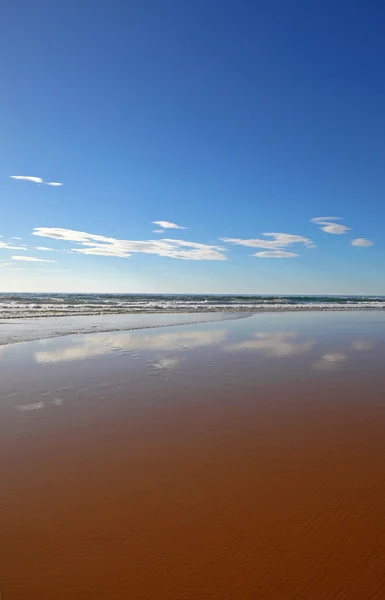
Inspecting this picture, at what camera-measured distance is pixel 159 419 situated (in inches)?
300

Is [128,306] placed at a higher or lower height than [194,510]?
higher

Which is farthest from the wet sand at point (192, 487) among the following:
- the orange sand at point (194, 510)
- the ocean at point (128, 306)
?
the ocean at point (128, 306)

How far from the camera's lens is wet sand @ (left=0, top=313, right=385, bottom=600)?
3562mm

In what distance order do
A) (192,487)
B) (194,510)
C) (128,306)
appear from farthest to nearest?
1. (128,306)
2. (192,487)
3. (194,510)

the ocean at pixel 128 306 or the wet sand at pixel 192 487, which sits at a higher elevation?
the ocean at pixel 128 306

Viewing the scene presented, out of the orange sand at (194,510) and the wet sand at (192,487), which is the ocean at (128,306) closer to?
the wet sand at (192,487)

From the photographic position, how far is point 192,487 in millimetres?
5059

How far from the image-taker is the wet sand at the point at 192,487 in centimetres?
356

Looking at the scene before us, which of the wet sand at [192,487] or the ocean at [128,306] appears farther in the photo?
the ocean at [128,306]

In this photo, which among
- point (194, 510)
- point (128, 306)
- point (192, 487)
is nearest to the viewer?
point (194, 510)

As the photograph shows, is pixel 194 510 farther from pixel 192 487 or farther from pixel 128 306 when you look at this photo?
pixel 128 306

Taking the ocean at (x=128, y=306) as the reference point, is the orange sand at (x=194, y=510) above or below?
below

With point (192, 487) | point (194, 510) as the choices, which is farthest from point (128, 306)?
point (194, 510)

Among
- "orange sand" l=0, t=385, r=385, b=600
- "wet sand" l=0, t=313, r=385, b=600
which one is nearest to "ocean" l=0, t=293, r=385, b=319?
"wet sand" l=0, t=313, r=385, b=600
